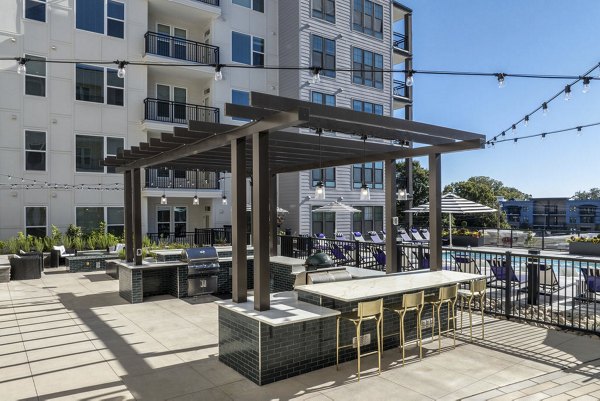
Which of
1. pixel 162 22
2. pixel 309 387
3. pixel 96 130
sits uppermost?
pixel 162 22

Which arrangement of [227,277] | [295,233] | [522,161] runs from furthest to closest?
1. [522,161]
2. [295,233]
3. [227,277]

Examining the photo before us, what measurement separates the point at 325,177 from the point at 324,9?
882 cm

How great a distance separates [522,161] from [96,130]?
7921 centimetres

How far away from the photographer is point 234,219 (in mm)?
5652

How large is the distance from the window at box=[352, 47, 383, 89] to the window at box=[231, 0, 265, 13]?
17.9 feet

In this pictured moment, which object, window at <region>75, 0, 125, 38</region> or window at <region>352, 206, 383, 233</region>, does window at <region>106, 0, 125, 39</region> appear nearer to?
window at <region>75, 0, 125, 38</region>

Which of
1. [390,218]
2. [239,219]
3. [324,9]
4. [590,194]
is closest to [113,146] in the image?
[324,9]

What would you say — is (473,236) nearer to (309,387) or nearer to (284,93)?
(284,93)

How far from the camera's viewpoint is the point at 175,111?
18.4 metres

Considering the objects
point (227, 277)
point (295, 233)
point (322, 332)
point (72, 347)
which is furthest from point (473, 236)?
point (72, 347)

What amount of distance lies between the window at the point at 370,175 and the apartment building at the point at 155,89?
3.7 inches

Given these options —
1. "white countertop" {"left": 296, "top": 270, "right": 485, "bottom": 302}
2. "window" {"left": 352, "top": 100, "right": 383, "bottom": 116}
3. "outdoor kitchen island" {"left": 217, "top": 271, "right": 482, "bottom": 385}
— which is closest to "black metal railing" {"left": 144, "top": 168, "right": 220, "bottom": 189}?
"window" {"left": 352, "top": 100, "right": 383, "bottom": 116}

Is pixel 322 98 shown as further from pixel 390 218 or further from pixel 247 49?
pixel 390 218

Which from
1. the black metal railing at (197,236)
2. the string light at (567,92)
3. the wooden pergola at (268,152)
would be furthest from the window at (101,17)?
the string light at (567,92)
